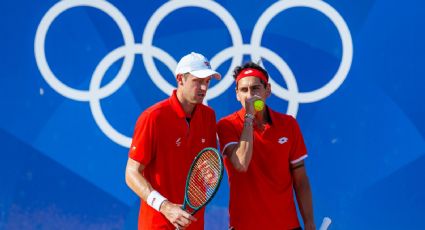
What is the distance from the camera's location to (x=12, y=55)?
19.2 ft

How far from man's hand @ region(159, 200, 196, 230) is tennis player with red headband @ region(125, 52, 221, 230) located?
12cm

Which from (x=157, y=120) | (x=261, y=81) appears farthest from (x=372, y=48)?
(x=157, y=120)

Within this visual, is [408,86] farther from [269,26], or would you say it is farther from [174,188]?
[174,188]

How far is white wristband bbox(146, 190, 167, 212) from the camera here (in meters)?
3.91

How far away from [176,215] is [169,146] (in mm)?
498

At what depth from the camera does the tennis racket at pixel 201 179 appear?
3.85 meters

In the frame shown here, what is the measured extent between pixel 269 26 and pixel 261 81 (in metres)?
1.52

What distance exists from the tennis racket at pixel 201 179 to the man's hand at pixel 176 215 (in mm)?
64

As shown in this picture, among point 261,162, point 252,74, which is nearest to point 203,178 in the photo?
point 261,162

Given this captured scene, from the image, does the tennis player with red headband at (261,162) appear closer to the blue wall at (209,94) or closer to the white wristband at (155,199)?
the white wristband at (155,199)

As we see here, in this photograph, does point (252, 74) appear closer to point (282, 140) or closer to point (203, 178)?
point (282, 140)

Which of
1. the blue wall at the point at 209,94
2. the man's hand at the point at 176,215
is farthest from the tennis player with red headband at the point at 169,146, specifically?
the blue wall at the point at 209,94

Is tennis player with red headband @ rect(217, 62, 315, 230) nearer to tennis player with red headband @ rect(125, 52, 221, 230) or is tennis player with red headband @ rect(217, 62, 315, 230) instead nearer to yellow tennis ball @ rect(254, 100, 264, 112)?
Result: yellow tennis ball @ rect(254, 100, 264, 112)

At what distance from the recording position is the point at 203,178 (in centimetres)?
396
